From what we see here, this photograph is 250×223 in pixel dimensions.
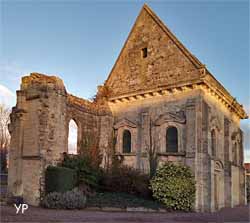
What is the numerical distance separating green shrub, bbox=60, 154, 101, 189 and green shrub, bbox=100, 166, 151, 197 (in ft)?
2.47

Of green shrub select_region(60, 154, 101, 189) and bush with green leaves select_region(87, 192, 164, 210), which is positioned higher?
green shrub select_region(60, 154, 101, 189)

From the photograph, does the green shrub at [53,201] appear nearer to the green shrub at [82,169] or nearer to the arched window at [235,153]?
the green shrub at [82,169]

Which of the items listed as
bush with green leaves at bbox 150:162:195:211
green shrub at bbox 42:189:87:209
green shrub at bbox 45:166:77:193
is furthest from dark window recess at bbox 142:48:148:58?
green shrub at bbox 42:189:87:209

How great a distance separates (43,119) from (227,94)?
12.9 m

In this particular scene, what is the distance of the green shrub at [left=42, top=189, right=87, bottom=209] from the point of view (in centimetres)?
1366

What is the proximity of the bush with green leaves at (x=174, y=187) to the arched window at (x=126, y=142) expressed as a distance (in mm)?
4345

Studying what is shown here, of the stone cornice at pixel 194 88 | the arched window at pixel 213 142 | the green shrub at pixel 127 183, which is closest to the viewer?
the green shrub at pixel 127 183

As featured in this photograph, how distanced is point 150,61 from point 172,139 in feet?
18.0

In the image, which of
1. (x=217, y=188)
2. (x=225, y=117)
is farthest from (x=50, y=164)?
(x=225, y=117)

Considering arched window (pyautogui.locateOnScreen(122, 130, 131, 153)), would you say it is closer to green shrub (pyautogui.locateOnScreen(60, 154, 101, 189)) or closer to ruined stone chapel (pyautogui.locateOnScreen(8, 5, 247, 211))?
ruined stone chapel (pyautogui.locateOnScreen(8, 5, 247, 211))

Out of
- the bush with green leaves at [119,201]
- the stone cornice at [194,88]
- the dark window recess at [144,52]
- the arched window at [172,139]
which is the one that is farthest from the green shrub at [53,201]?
the dark window recess at [144,52]

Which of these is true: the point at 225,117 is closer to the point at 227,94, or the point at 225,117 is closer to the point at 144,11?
the point at 227,94

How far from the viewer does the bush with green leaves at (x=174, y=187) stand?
16156 millimetres

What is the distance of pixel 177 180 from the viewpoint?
16.5 meters
